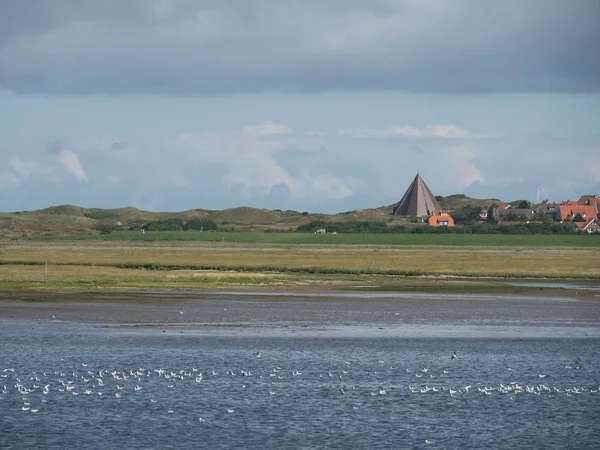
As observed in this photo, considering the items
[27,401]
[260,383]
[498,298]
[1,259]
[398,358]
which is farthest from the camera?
[1,259]

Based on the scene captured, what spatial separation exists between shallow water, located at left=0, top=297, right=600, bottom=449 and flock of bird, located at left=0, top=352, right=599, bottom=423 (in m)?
0.06

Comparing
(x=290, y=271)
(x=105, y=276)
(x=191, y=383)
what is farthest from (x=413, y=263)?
(x=191, y=383)

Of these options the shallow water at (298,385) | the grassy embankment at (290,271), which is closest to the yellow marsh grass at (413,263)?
the grassy embankment at (290,271)

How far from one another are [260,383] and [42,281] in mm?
43868

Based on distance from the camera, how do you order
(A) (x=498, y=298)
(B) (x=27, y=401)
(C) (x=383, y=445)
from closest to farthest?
(C) (x=383, y=445) → (B) (x=27, y=401) → (A) (x=498, y=298)

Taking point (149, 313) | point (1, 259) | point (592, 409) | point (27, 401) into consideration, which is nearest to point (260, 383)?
point (27, 401)

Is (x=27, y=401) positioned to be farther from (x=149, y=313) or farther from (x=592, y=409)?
(x=149, y=313)

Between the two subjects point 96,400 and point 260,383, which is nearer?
point 96,400

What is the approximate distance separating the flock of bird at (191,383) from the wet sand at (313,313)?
410 inches

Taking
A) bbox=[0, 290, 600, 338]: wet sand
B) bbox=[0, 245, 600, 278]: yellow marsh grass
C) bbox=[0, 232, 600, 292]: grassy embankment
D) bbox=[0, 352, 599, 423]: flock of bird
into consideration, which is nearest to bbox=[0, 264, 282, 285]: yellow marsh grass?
bbox=[0, 232, 600, 292]: grassy embankment

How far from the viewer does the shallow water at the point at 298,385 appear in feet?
69.3

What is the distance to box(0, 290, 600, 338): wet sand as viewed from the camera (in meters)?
41.0

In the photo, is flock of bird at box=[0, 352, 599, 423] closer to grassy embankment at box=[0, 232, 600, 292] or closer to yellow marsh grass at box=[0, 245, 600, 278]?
grassy embankment at box=[0, 232, 600, 292]

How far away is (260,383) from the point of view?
27078 mm
